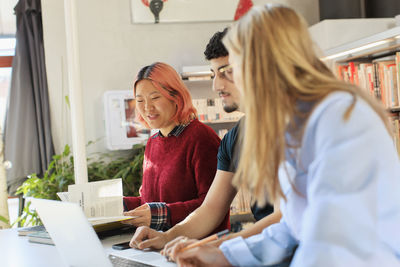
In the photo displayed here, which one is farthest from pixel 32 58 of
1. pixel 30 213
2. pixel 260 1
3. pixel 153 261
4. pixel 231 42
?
pixel 231 42

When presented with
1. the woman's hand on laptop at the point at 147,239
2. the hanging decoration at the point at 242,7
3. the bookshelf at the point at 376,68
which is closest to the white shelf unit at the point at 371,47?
the bookshelf at the point at 376,68

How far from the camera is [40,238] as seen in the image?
5.55ft

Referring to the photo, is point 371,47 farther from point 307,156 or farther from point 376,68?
point 307,156

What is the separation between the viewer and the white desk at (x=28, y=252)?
1432 mm

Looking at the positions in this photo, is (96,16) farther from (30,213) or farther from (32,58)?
(30,213)

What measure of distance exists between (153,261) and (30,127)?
310cm

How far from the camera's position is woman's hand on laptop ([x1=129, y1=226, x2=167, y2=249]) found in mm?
1420

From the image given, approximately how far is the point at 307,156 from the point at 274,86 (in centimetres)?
15

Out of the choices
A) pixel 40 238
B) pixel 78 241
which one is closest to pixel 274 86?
pixel 78 241

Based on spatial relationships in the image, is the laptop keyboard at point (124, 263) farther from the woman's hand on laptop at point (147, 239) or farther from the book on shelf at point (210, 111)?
the book on shelf at point (210, 111)

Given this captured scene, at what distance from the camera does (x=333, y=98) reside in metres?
0.83

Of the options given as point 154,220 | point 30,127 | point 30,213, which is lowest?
point 30,213

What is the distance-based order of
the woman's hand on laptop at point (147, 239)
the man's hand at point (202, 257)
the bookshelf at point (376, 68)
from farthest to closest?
1. the bookshelf at point (376, 68)
2. the woman's hand on laptop at point (147, 239)
3. the man's hand at point (202, 257)

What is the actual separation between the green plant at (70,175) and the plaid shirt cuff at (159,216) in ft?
6.56
